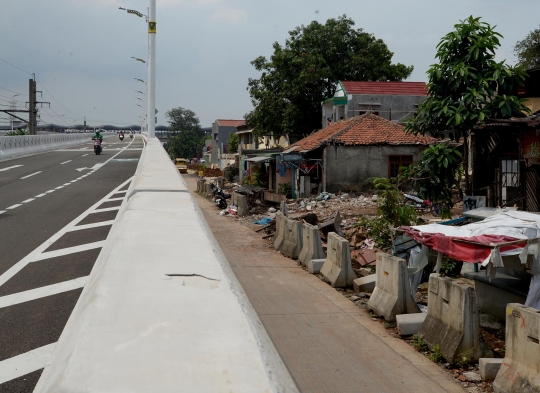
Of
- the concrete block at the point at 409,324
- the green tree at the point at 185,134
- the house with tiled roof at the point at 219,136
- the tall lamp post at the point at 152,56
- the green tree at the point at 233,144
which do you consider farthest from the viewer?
the green tree at the point at 185,134

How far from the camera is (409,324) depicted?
29.8 ft

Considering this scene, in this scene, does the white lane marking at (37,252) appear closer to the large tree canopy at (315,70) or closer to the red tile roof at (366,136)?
the red tile roof at (366,136)

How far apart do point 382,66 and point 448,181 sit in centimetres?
3800

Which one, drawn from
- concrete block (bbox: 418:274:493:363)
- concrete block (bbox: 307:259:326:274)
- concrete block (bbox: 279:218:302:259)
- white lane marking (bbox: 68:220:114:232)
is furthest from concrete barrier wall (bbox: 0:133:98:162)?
concrete block (bbox: 418:274:493:363)

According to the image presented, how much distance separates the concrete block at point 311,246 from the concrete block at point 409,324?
570 centimetres

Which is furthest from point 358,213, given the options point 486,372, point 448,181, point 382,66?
point 382,66

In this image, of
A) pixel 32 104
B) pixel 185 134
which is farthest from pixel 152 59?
pixel 185 134

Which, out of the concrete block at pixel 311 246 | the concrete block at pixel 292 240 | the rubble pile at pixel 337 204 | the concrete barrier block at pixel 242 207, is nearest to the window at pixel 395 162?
the rubble pile at pixel 337 204

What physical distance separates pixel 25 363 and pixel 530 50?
4945cm

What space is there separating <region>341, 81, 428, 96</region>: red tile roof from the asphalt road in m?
23.5

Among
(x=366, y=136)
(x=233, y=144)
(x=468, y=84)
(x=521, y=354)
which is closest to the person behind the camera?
(x=521, y=354)

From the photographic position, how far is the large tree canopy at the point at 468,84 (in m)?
13.5

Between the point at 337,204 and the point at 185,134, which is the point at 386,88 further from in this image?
the point at 185,134

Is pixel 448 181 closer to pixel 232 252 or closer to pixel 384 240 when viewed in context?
pixel 384 240
